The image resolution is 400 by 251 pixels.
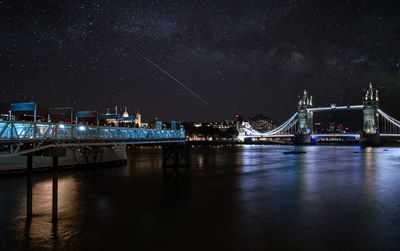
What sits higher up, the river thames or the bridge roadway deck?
the bridge roadway deck

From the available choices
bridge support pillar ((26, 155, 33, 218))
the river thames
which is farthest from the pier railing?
the river thames

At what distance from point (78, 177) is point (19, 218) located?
1938cm

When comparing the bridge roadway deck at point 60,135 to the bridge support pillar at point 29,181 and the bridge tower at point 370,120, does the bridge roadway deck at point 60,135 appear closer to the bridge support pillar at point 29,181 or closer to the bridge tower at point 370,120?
the bridge support pillar at point 29,181

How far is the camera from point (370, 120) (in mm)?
177625

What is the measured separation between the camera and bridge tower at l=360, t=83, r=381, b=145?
16950cm

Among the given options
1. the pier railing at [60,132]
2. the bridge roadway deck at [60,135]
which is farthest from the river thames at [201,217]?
the pier railing at [60,132]

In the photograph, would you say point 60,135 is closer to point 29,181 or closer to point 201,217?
point 29,181

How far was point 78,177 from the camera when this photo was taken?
3866 cm

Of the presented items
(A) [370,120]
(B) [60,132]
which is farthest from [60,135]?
(A) [370,120]

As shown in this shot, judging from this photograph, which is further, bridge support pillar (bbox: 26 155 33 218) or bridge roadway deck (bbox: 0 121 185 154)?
bridge support pillar (bbox: 26 155 33 218)

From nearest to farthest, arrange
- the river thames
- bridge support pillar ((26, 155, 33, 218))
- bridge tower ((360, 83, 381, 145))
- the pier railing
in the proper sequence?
the river thames, the pier railing, bridge support pillar ((26, 155, 33, 218)), bridge tower ((360, 83, 381, 145))

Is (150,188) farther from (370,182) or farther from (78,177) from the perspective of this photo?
(370,182)

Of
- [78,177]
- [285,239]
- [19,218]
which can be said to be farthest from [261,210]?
[78,177]

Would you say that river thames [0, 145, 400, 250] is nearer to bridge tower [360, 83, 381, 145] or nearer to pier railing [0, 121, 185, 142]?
pier railing [0, 121, 185, 142]
